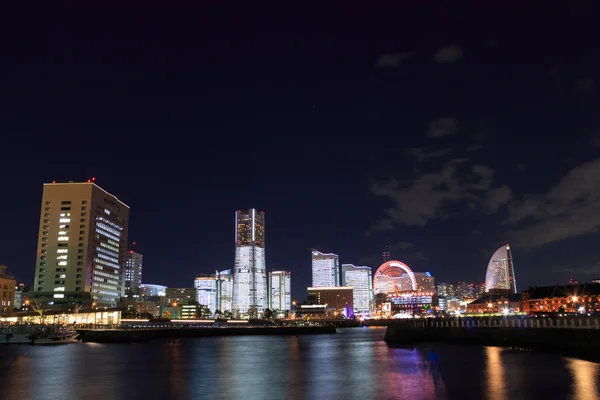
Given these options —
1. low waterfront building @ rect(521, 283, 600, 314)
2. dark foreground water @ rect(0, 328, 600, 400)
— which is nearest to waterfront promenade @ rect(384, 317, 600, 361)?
dark foreground water @ rect(0, 328, 600, 400)

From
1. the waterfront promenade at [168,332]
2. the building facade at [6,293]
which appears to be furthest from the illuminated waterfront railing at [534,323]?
the building facade at [6,293]

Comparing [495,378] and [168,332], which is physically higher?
[495,378]

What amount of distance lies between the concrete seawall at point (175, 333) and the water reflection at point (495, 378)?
87.8m

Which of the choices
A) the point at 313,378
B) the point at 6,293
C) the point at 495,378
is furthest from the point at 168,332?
the point at 495,378

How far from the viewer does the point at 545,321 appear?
72312 mm

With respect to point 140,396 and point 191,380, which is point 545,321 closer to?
point 191,380

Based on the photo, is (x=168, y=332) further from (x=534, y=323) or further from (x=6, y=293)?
(x=534, y=323)

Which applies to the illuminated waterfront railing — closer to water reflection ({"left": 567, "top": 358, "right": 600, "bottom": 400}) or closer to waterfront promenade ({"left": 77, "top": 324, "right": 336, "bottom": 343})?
water reflection ({"left": 567, "top": 358, "right": 600, "bottom": 400})

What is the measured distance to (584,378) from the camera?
39812 millimetres

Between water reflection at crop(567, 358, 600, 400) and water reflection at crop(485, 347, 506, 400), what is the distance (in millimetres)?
4553

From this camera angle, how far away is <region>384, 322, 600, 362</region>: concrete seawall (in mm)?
57750

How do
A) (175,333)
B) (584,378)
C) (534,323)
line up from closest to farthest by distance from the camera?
(584,378) → (534,323) → (175,333)

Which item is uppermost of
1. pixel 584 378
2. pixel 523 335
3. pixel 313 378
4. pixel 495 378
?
pixel 523 335

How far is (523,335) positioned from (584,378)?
33.7 m
